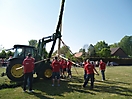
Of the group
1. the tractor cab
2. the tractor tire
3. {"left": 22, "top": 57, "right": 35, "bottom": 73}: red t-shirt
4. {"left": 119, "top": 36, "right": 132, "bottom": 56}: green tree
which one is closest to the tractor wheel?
the tractor cab

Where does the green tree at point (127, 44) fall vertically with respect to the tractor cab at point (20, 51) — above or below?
above

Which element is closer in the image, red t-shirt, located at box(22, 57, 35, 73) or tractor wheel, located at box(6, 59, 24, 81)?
red t-shirt, located at box(22, 57, 35, 73)

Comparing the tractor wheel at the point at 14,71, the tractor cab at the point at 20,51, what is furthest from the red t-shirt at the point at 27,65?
the tractor cab at the point at 20,51

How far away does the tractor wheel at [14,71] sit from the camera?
10891mm

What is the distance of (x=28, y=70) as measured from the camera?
9.20 metres

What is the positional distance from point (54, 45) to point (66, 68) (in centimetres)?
341

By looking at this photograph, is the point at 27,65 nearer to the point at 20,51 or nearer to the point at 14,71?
the point at 14,71

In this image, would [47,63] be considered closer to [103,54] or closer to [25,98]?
[25,98]

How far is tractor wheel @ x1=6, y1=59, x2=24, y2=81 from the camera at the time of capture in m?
Answer: 10.9

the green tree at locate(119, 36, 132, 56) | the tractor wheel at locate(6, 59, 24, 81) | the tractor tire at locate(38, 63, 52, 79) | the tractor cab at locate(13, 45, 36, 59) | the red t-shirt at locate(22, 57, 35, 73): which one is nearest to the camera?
the red t-shirt at locate(22, 57, 35, 73)

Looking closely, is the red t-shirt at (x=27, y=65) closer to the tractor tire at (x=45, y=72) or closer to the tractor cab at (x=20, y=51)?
the tractor cab at (x=20, y=51)

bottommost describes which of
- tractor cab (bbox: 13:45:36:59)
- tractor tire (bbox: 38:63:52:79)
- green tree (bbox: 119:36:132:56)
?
tractor tire (bbox: 38:63:52:79)

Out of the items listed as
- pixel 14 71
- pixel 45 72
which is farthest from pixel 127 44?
pixel 14 71

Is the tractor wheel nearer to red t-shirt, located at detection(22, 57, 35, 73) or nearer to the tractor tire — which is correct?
the tractor tire
